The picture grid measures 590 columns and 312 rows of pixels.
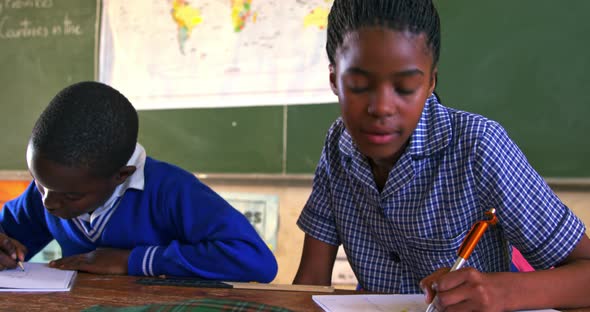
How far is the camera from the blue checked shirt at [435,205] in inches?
36.2

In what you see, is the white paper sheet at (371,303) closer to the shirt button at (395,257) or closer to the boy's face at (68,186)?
the shirt button at (395,257)

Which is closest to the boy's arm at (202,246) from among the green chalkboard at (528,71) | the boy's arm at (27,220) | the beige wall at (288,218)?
the boy's arm at (27,220)

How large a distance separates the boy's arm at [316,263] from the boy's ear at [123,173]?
0.42 metres

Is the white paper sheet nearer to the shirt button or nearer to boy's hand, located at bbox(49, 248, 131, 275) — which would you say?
the shirt button

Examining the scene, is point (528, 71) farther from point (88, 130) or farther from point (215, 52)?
point (88, 130)

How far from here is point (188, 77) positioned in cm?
253

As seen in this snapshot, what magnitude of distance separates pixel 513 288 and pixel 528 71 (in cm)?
144

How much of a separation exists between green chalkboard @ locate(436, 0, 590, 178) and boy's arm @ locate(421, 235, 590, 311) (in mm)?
1228

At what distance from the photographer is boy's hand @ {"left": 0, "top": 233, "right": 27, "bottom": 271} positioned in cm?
112

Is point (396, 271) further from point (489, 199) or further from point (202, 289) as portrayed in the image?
point (202, 289)

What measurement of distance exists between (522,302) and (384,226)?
364 millimetres

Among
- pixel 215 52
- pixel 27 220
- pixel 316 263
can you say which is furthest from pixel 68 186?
pixel 215 52

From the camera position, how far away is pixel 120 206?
4.01 feet

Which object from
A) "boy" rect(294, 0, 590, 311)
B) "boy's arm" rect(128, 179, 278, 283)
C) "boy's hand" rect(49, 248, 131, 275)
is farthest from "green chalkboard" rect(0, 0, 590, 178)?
"boy's hand" rect(49, 248, 131, 275)
